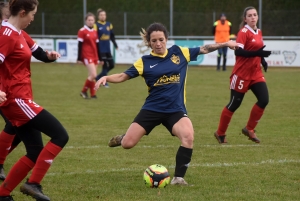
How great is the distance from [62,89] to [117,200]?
1254 cm

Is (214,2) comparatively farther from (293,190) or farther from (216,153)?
(293,190)

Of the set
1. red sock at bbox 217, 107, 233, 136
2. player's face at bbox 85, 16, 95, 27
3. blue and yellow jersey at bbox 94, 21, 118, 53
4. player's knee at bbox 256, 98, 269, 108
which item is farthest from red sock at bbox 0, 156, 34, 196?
blue and yellow jersey at bbox 94, 21, 118, 53

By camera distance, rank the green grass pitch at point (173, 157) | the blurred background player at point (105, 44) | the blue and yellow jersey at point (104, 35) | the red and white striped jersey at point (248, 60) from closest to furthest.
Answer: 1. the green grass pitch at point (173, 157)
2. the red and white striped jersey at point (248, 60)
3. the blurred background player at point (105, 44)
4. the blue and yellow jersey at point (104, 35)

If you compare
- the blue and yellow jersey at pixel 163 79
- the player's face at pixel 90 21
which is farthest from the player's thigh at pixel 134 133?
the player's face at pixel 90 21

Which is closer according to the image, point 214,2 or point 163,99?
point 163,99

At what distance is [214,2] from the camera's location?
2938 cm

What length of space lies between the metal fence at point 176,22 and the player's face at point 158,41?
70.5 feet

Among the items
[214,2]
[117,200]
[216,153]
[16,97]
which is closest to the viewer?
[16,97]

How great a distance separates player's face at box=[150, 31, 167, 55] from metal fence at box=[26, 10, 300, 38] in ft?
70.5

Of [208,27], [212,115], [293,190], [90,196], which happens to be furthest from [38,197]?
[208,27]

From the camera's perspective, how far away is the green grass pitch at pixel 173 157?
19.7 feet

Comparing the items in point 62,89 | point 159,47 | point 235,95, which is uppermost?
point 159,47

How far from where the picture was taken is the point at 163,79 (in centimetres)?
646

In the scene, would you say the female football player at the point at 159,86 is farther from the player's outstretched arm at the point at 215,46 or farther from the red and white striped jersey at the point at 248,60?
the red and white striped jersey at the point at 248,60
